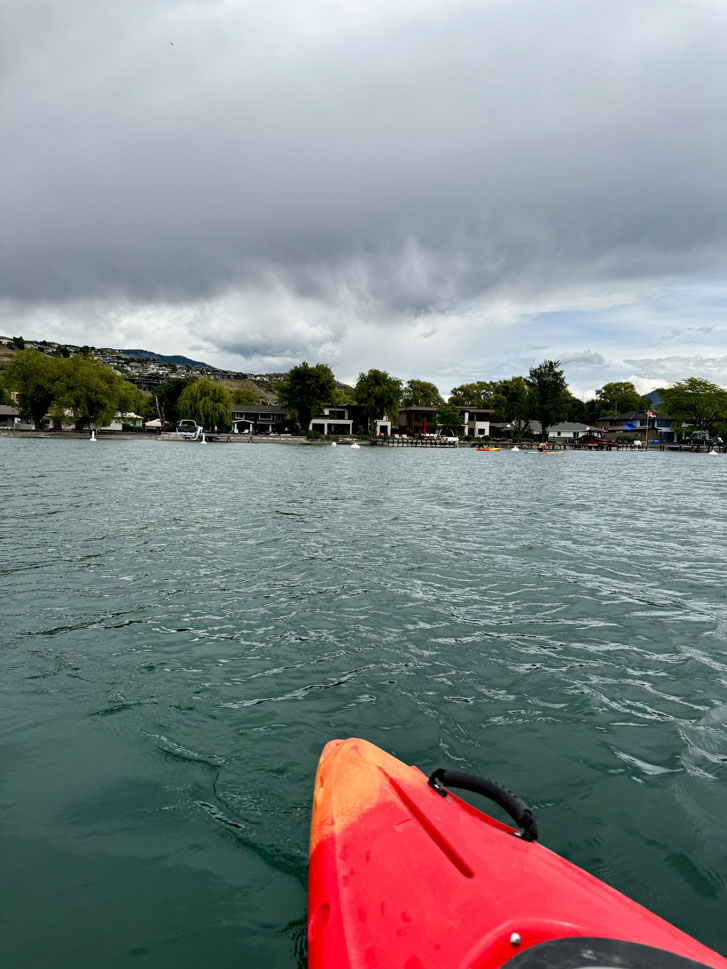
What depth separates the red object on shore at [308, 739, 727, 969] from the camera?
7.02 feet

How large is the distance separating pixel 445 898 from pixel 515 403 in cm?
14174

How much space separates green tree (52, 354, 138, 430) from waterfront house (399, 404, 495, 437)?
71025mm

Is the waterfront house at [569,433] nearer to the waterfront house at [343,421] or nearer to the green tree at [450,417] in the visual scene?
the green tree at [450,417]

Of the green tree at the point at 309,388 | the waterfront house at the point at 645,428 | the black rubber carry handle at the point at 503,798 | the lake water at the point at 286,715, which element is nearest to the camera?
the black rubber carry handle at the point at 503,798

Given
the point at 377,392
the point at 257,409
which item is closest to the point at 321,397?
the point at 377,392

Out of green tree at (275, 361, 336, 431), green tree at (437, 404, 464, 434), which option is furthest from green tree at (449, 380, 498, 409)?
green tree at (275, 361, 336, 431)

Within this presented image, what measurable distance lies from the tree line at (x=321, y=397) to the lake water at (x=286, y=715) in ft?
276

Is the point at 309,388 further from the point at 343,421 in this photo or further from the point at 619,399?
the point at 619,399

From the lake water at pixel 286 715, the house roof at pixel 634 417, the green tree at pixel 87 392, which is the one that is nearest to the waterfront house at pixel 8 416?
the green tree at pixel 87 392

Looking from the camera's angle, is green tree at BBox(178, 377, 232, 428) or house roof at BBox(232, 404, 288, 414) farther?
house roof at BBox(232, 404, 288, 414)

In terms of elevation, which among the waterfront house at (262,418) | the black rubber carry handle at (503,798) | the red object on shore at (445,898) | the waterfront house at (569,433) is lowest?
the red object on shore at (445,898)

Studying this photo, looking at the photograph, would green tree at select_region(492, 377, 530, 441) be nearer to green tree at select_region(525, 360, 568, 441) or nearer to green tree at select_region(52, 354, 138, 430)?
green tree at select_region(525, 360, 568, 441)

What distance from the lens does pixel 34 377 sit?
8562cm

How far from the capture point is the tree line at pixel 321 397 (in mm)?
86188
